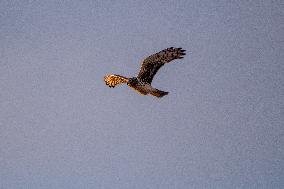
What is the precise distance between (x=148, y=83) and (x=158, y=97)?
101 centimetres

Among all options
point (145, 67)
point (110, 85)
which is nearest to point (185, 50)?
point (145, 67)

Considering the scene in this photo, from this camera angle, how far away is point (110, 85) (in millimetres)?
21391

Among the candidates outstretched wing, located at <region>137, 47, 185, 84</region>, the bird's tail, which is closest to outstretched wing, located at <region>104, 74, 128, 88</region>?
outstretched wing, located at <region>137, 47, 185, 84</region>

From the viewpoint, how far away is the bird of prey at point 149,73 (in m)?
19.1

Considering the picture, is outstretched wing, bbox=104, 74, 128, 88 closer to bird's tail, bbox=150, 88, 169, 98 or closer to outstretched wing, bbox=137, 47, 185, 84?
outstretched wing, bbox=137, 47, 185, 84

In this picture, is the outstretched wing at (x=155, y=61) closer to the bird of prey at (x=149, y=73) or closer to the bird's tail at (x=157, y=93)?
the bird of prey at (x=149, y=73)

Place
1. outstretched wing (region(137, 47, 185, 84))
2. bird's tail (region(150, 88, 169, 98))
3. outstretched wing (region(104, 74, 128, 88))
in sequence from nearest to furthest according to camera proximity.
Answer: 1. outstretched wing (region(137, 47, 185, 84))
2. bird's tail (region(150, 88, 169, 98))
3. outstretched wing (region(104, 74, 128, 88))

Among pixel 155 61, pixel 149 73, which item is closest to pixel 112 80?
pixel 149 73

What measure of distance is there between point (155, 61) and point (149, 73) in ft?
2.20

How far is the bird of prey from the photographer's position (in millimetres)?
19130

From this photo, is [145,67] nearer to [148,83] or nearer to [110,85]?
[148,83]

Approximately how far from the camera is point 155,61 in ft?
64.9

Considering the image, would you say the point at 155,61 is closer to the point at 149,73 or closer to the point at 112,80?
the point at 149,73

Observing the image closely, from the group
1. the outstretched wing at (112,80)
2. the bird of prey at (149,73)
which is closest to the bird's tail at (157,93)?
the bird of prey at (149,73)
